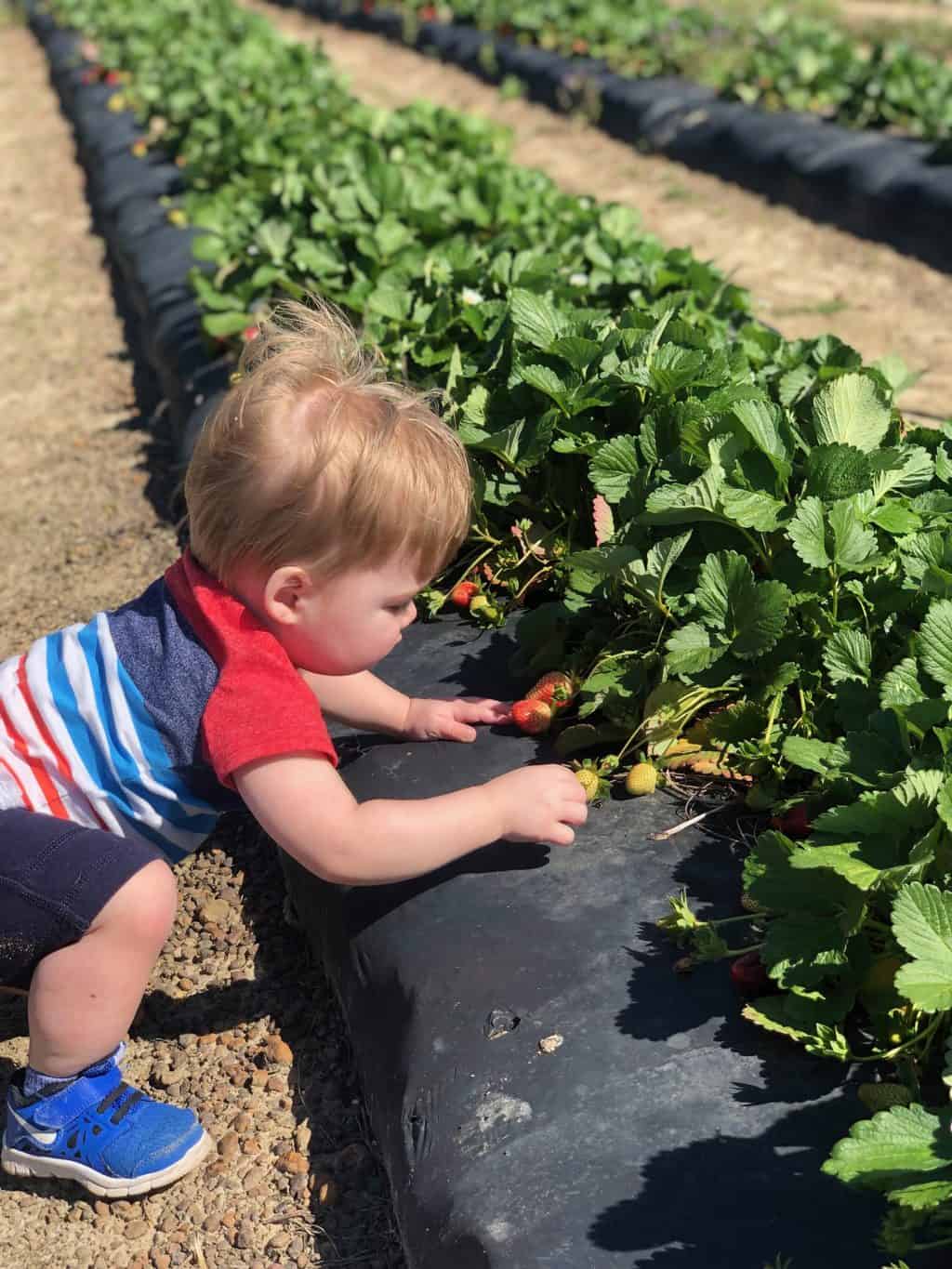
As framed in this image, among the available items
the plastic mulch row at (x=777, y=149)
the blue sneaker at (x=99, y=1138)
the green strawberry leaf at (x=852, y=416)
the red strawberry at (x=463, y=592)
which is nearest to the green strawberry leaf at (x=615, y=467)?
the green strawberry leaf at (x=852, y=416)

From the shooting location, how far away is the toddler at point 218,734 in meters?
1.88

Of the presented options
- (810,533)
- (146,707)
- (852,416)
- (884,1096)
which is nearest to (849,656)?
(810,533)

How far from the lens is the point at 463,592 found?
2.64 m

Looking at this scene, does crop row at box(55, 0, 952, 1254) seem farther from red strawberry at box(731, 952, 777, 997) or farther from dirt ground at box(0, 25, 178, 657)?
dirt ground at box(0, 25, 178, 657)

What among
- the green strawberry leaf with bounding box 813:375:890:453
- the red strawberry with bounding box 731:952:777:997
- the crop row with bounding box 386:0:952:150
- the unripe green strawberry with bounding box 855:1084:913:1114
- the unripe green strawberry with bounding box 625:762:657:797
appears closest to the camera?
the unripe green strawberry with bounding box 855:1084:913:1114

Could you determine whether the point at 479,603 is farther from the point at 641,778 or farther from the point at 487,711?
the point at 641,778

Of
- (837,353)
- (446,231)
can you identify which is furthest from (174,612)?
(446,231)

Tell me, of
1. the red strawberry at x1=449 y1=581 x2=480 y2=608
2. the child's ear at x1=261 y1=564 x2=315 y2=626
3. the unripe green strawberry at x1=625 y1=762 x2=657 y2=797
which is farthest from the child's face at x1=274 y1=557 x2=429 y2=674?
the red strawberry at x1=449 y1=581 x2=480 y2=608

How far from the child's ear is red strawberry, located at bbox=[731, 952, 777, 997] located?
721mm

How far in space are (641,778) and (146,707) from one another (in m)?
0.69

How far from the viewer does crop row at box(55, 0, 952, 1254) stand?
1.59m

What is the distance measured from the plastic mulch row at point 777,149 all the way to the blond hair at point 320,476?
4.83 metres

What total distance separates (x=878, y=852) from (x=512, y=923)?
524mm

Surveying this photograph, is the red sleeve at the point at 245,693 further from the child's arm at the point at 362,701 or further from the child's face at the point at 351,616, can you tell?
the child's arm at the point at 362,701
